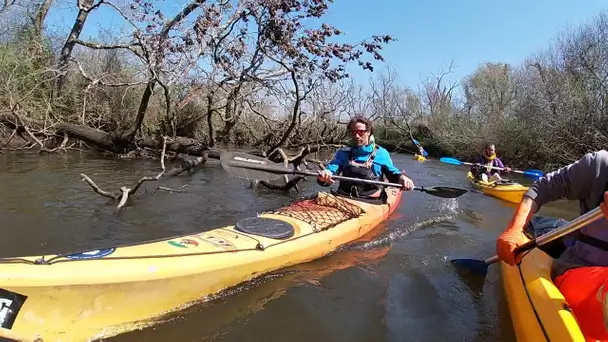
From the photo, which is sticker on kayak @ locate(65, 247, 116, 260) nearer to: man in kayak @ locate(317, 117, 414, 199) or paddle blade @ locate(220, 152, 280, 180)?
paddle blade @ locate(220, 152, 280, 180)

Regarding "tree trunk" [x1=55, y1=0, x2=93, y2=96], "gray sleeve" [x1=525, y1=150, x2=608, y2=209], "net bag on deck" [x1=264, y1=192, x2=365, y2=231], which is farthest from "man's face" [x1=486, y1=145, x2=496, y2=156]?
"tree trunk" [x1=55, y1=0, x2=93, y2=96]

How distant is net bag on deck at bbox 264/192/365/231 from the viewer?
4.43 meters

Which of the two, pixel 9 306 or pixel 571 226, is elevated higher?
pixel 571 226

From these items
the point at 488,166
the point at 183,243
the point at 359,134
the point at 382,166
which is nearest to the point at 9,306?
the point at 183,243

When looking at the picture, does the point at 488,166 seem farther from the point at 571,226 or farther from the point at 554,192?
the point at 571,226

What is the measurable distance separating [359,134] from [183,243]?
2.71 metres

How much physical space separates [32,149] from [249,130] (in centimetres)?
656

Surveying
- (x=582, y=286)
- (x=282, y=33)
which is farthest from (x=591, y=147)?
(x=582, y=286)

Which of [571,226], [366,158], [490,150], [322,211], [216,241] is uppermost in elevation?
[490,150]

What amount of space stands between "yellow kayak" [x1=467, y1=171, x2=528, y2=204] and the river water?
0.53 ft

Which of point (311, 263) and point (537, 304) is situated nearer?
point (537, 304)

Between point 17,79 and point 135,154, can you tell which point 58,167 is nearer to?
point 135,154

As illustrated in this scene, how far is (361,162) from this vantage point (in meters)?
5.33

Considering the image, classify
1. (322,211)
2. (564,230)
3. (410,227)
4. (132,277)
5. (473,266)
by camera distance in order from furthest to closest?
(410,227) < (322,211) < (473,266) < (132,277) < (564,230)
